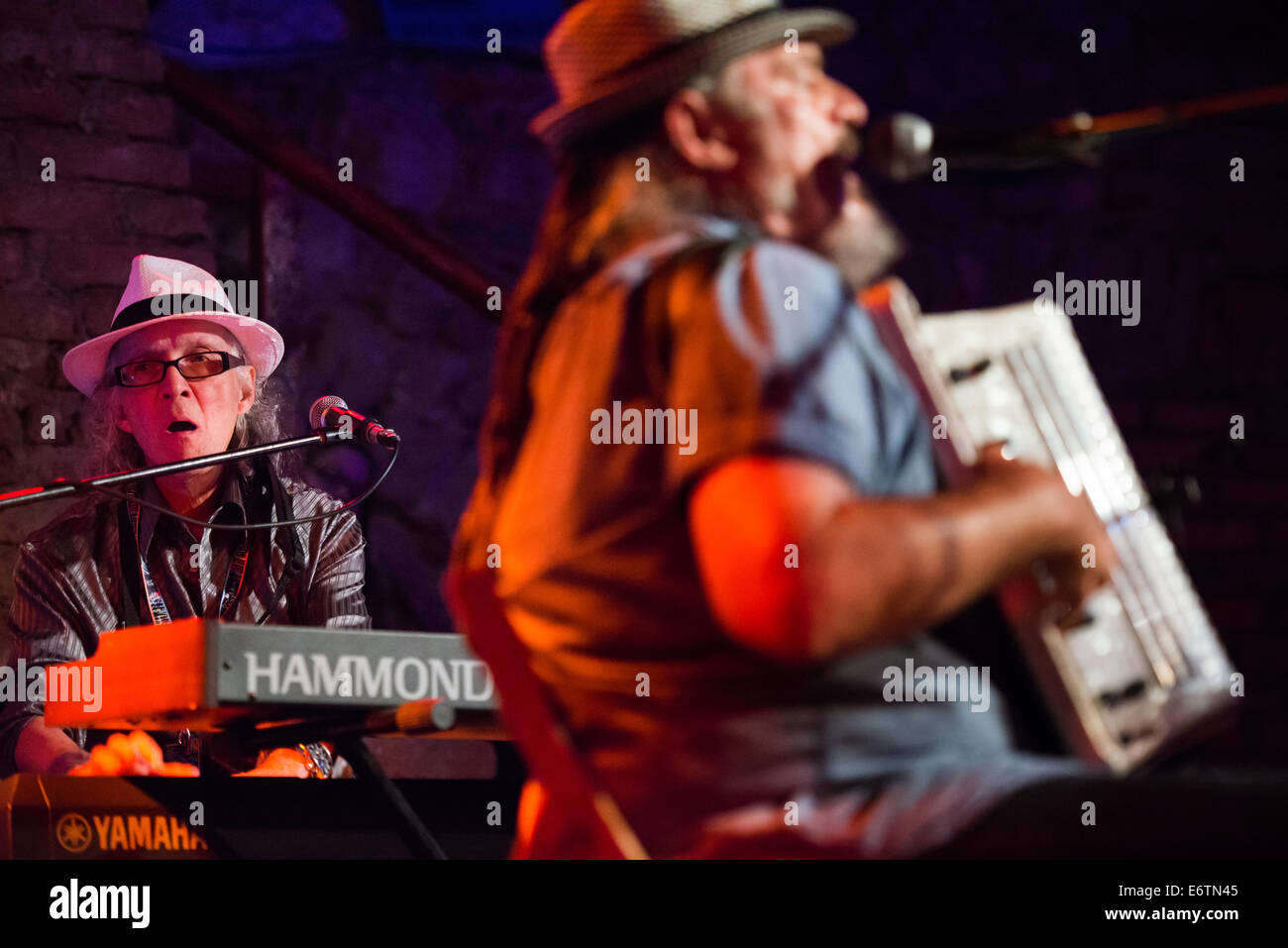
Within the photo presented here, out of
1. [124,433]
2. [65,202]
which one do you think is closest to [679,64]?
[124,433]

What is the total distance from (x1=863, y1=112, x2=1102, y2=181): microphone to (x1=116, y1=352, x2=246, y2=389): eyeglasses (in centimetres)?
222

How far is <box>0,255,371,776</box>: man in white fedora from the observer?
3.23 metres

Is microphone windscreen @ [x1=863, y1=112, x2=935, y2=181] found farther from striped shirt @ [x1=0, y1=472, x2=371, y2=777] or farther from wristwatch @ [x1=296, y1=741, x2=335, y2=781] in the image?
striped shirt @ [x1=0, y1=472, x2=371, y2=777]

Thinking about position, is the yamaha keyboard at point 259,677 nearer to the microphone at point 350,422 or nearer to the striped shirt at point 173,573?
the microphone at point 350,422

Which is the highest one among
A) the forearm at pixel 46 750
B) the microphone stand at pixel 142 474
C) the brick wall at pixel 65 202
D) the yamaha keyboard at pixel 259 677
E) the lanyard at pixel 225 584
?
the brick wall at pixel 65 202

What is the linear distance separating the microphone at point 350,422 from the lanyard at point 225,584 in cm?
63

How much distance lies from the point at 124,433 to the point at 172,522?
32cm

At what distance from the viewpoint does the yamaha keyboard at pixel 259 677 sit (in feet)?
7.36

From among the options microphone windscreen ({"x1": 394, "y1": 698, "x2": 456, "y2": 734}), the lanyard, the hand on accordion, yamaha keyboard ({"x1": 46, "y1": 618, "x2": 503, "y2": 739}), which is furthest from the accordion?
the lanyard

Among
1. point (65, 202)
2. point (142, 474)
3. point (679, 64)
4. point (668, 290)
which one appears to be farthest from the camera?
point (65, 202)

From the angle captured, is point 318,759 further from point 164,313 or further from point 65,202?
point 65,202

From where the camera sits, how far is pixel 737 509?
1.22 m

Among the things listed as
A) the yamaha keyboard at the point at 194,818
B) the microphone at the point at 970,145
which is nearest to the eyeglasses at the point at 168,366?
the yamaha keyboard at the point at 194,818

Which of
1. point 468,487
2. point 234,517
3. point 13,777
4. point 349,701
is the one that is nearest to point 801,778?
point 349,701
